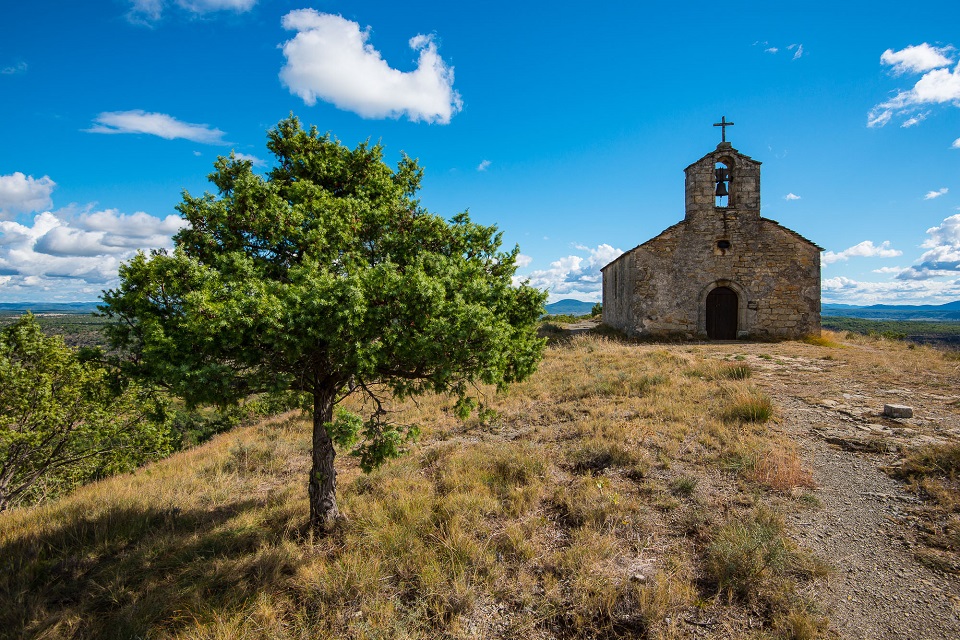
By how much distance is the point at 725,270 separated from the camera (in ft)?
63.1

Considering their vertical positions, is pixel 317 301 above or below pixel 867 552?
above

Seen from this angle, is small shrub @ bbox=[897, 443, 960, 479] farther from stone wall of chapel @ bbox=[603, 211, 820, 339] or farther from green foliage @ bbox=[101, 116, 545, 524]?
stone wall of chapel @ bbox=[603, 211, 820, 339]

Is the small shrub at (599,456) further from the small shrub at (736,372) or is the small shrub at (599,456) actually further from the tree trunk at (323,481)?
the small shrub at (736,372)

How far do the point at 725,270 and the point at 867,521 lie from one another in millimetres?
16423

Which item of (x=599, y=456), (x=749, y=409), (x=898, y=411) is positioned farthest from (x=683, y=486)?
(x=898, y=411)

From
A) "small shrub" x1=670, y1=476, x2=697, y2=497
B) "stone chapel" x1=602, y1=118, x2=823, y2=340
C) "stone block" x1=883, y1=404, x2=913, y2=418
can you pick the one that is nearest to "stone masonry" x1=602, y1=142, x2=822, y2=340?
"stone chapel" x1=602, y1=118, x2=823, y2=340

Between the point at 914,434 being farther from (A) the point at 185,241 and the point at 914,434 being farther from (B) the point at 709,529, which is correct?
(A) the point at 185,241

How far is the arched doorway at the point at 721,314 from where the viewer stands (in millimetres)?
19625

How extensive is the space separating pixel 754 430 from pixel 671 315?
12.7 meters

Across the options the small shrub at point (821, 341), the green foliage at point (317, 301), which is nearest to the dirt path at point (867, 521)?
the green foliage at point (317, 301)

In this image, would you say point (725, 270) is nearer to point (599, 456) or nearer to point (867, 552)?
point (599, 456)

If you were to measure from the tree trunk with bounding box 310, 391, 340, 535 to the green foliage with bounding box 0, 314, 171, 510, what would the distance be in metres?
5.17

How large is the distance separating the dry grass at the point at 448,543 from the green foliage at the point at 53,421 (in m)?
1.67

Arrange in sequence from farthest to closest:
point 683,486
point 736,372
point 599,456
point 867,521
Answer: point 736,372 → point 599,456 → point 683,486 → point 867,521
